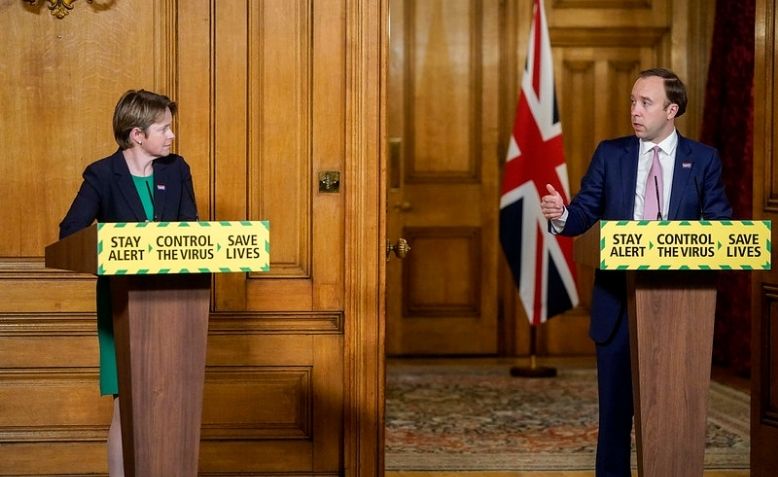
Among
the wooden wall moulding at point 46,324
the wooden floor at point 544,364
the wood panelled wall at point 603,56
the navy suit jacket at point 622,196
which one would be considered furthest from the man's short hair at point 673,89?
the wood panelled wall at point 603,56

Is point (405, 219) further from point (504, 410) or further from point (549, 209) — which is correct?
point (549, 209)

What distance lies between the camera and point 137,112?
127 inches

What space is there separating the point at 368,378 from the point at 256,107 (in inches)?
38.7

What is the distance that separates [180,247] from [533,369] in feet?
15.2

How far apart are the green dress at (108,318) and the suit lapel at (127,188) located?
19mm

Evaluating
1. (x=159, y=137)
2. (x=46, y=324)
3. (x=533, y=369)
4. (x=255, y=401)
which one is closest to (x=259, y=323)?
(x=255, y=401)

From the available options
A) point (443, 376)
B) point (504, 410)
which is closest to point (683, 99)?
point (504, 410)

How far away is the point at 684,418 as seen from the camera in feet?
10.1

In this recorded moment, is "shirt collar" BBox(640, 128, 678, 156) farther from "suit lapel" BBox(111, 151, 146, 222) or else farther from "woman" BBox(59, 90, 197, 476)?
"suit lapel" BBox(111, 151, 146, 222)

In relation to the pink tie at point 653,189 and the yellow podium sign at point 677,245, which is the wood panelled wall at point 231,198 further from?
the yellow podium sign at point 677,245

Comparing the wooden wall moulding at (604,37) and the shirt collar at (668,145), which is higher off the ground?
the wooden wall moulding at (604,37)

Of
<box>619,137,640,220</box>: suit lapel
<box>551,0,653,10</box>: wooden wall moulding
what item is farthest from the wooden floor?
<box>551,0,653,10</box>: wooden wall moulding

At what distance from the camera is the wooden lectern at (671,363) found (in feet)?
10.00

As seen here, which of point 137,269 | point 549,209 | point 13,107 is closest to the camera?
point 137,269
